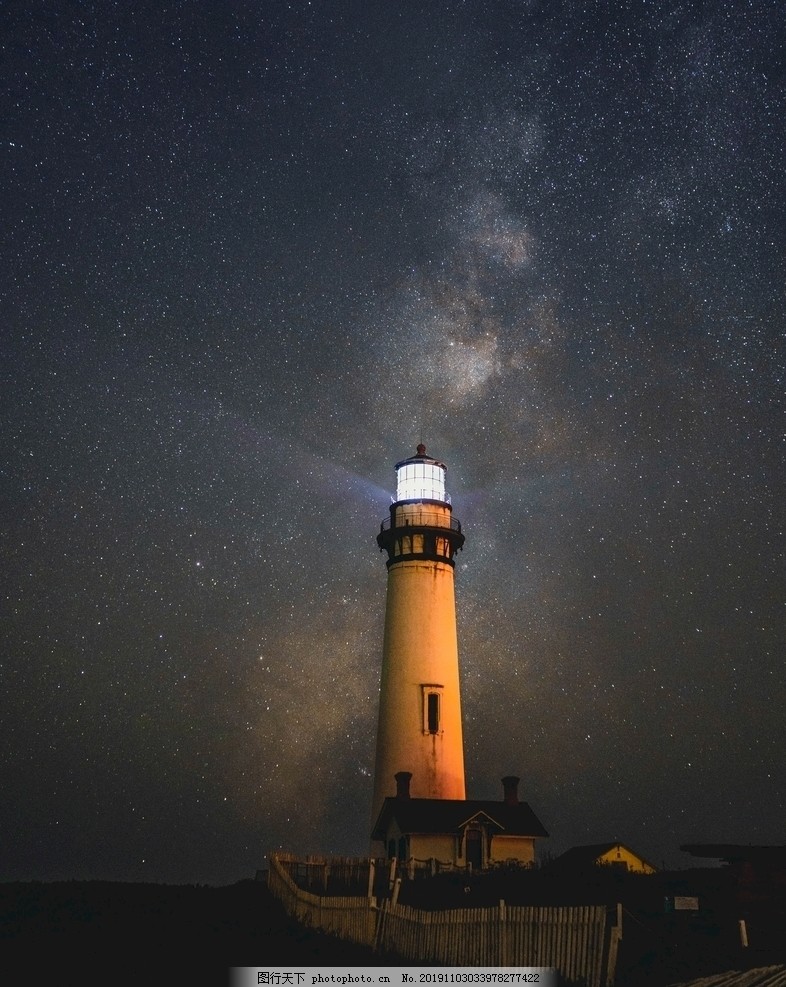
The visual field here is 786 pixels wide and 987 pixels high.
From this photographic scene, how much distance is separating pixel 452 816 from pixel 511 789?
9.82 ft

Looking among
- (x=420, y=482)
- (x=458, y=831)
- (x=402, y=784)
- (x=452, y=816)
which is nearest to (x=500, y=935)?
(x=458, y=831)

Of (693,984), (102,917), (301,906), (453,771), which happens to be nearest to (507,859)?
(453,771)

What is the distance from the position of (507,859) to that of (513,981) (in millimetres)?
19410

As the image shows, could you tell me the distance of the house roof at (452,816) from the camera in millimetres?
33906

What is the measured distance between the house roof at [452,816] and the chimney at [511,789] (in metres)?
0.12

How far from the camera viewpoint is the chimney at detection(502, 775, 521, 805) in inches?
1432

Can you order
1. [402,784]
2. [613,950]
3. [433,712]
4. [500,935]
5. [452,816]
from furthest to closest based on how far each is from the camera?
1. [433,712]
2. [402,784]
3. [452,816]
4. [500,935]
5. [613,950]

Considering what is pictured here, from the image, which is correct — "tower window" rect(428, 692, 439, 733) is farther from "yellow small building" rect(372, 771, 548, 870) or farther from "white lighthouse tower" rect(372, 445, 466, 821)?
Answer: "yellow small building" rect(372, 771, 548, 870)

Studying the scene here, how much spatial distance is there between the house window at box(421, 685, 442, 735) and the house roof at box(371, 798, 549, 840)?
9.05ft

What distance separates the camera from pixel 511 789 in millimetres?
36531

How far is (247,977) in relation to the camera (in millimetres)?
16203

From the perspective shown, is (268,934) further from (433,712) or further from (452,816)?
(433,712)

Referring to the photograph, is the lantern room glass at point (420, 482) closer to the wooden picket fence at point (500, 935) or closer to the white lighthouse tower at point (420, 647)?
the white lighthouse tower at point (420, 647)

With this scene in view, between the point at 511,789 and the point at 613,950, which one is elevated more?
the point at 511,789
